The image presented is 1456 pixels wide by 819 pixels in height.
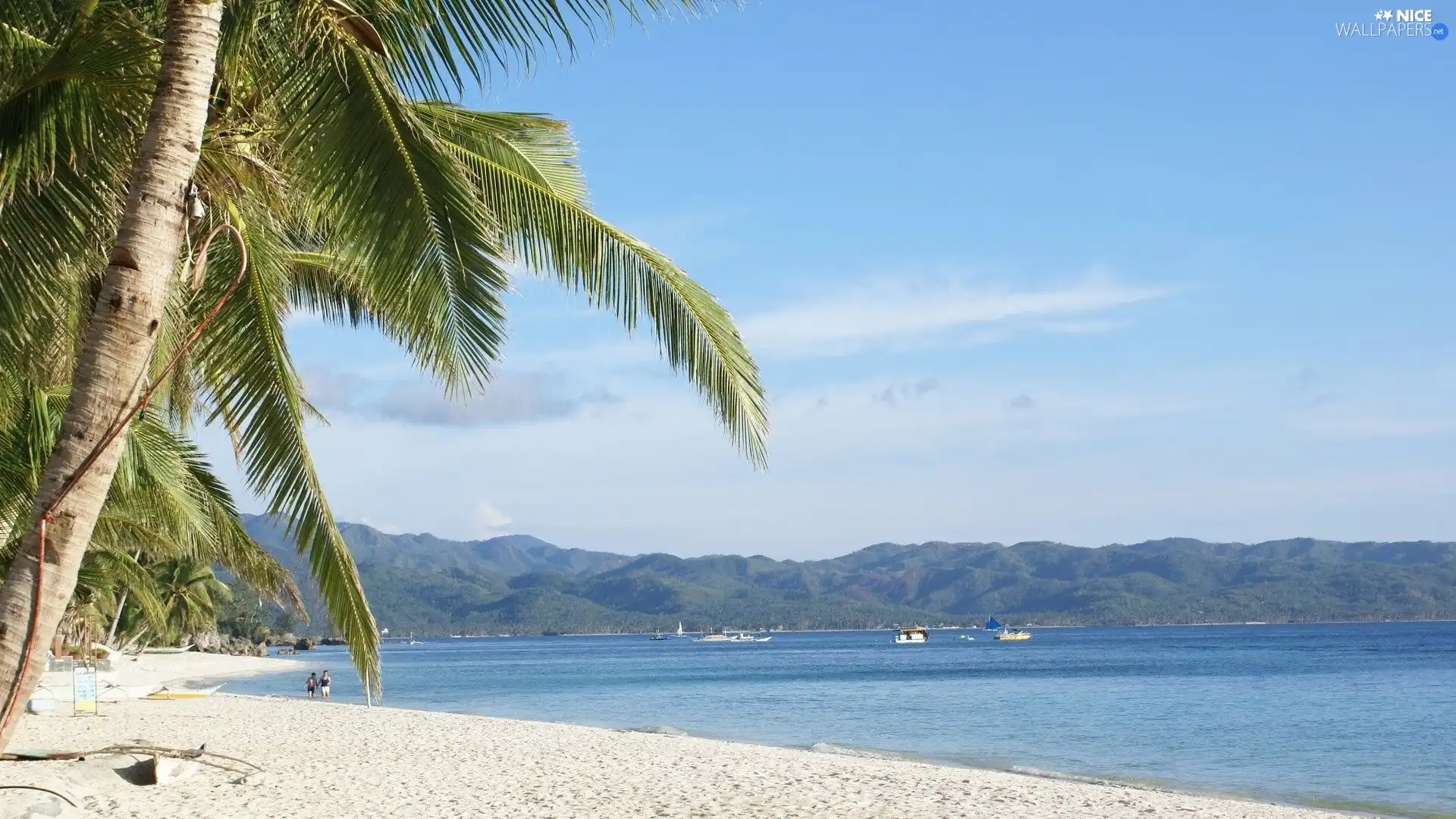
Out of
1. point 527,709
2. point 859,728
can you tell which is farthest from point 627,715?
point 859,728

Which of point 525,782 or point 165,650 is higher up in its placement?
point 525,782

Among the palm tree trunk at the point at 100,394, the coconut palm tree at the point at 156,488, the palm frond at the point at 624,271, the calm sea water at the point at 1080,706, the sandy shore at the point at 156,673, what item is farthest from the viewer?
the sandy shore at the point at 156,673

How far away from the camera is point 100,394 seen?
149 inches

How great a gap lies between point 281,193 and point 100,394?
110 inches

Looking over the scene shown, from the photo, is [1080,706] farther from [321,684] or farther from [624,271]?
[624,271]

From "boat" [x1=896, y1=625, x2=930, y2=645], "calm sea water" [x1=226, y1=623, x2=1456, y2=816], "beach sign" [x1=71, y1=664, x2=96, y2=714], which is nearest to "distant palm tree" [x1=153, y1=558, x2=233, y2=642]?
"calm sea water" [x1=226, y1=623, x2=1456, y2=816]

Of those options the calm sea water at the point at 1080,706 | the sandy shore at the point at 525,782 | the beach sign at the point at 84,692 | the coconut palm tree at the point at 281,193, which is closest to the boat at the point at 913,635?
the calm sea water at the point at 1080,706

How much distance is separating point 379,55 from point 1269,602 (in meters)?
198

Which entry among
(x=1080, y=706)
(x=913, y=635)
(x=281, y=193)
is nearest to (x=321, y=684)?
(x=1080, y=706)

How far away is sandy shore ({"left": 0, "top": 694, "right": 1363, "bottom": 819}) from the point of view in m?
11.5

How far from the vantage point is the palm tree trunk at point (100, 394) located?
3750 millimetres

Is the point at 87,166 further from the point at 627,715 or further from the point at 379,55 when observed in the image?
the point at 627,715

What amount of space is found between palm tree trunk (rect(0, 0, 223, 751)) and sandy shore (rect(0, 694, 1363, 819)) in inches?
240

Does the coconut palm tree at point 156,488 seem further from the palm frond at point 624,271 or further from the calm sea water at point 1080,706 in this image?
the calm sea water at point 1080,706
